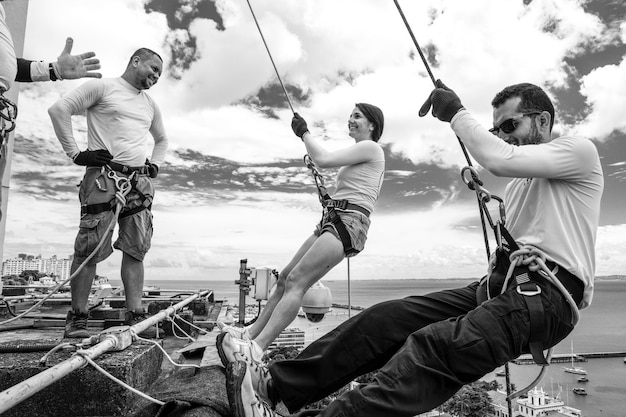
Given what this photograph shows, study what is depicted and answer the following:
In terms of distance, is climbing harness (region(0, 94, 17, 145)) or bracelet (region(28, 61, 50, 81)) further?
bracelet (region(28, 61, 50, 81))

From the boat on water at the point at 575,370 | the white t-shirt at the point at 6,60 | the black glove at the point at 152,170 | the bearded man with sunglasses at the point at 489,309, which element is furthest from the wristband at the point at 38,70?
the boat on water at the point at 575,370

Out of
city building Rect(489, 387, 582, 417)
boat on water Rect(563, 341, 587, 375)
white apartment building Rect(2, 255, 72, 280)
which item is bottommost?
boat on water Rect(563, 341, 587, 375)

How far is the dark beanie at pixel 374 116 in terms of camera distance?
11.6 feet

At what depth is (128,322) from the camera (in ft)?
11.2

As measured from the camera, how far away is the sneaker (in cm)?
169

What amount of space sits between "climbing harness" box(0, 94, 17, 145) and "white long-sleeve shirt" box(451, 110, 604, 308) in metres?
2.54

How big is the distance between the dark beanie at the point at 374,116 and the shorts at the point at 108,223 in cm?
184

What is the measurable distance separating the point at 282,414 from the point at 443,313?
0.87m

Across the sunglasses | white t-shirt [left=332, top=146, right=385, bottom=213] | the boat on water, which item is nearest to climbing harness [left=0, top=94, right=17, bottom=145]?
white t-shirt [left=332, top=146, right=385, bottom=213]

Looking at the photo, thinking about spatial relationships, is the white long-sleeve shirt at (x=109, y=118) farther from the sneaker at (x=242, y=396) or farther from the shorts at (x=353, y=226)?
the sneaker at (x=242, y=396)

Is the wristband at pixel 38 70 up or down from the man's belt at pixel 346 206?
up

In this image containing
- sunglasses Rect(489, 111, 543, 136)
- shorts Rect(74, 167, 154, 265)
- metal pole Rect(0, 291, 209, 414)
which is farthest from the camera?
shorts Rect(74, 167, 154, 265)

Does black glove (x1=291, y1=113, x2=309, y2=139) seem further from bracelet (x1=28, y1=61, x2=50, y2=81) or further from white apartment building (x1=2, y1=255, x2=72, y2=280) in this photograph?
white apartment building (x1=2, y1=255, x2=72, y2=280)

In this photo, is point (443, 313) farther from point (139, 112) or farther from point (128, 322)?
point (139, 112)
